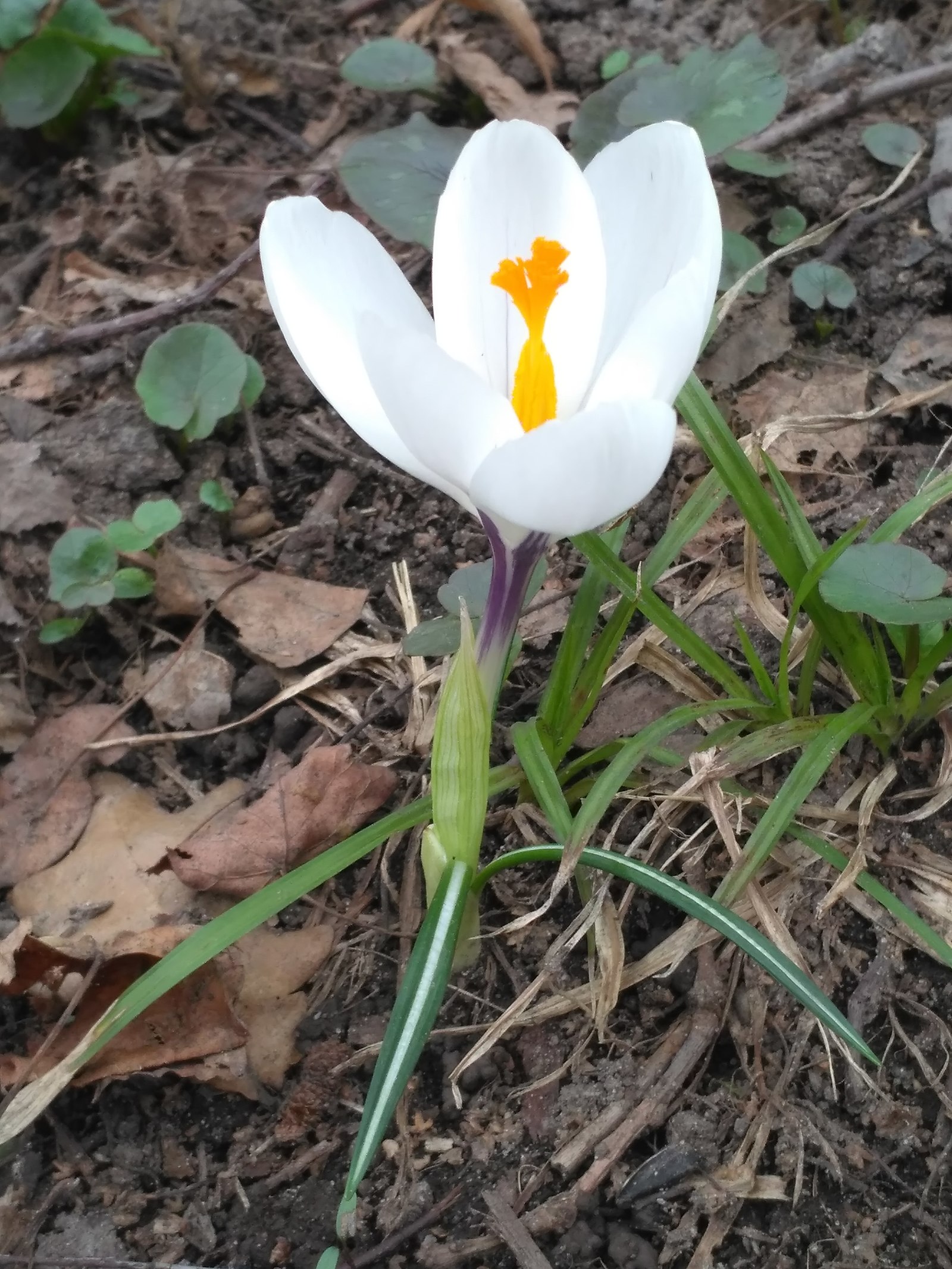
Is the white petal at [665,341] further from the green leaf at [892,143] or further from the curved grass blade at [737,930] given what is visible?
the green leaf at [892,143]

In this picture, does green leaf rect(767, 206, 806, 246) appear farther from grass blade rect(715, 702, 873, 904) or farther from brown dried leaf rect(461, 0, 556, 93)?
grass blade rect(715, 702, 873, 904)

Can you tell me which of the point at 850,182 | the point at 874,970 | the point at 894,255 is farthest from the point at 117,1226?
the point at 850,182

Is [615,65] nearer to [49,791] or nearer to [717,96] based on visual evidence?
[717,96]

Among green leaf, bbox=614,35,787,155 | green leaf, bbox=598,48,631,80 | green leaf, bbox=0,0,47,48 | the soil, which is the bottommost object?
the soil

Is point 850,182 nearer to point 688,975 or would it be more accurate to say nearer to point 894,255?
point 894,255

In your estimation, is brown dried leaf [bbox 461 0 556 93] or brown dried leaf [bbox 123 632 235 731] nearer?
brown dried leaf [bbox 123 632 235 731]

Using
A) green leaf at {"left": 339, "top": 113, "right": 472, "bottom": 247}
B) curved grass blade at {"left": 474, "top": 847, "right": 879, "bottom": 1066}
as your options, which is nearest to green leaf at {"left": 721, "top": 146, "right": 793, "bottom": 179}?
green leaf at {"left": 339, "top": 113, "right": 472, "bottom": 247}

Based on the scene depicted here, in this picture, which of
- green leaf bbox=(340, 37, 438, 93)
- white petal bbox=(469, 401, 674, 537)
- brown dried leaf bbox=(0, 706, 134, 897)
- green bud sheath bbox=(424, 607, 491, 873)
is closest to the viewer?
white petal bbox=(469, 401, 674, 537)

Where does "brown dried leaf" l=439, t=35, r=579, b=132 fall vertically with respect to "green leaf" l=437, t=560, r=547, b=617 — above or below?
above
